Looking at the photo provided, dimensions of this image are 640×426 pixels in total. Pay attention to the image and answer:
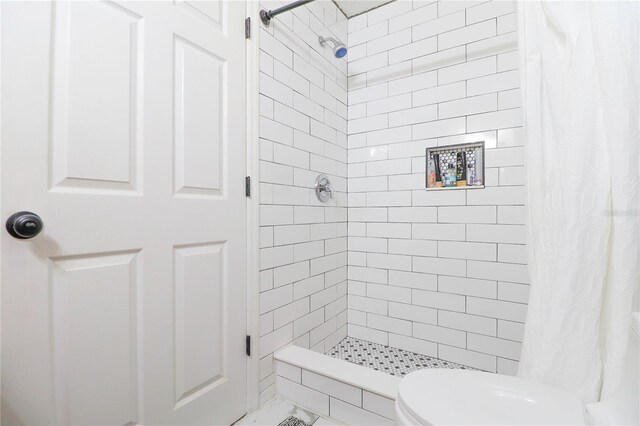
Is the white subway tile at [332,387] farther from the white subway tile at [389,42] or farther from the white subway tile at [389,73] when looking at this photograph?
the white subway tile at [389,42]

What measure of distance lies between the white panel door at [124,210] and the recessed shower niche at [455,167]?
3.62 feet

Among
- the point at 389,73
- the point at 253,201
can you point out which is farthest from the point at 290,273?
the point at 389,73

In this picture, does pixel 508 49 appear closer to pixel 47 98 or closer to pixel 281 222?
pixel 281 222

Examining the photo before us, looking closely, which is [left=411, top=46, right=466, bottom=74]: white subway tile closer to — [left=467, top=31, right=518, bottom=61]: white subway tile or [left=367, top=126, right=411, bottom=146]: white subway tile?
[left=467, top=31, right=518, bottom=61]: white subway tile

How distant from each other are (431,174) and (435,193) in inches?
4.6

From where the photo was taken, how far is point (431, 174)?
5.98 feet

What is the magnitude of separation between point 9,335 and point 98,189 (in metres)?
0.42

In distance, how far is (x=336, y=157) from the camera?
78.8 inches

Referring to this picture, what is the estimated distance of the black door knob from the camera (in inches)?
29.2

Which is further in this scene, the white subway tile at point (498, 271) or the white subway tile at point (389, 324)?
the white subway tile at point (389, 324)

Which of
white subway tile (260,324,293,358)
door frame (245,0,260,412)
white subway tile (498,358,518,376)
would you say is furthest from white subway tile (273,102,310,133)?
white subway tile (498,358,518,376)

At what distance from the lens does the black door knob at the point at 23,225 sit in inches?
29.2

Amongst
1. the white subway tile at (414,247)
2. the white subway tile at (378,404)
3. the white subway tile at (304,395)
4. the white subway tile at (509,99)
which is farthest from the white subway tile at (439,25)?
the white subway tile at (304,395)

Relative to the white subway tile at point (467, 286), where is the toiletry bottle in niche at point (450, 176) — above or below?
above
